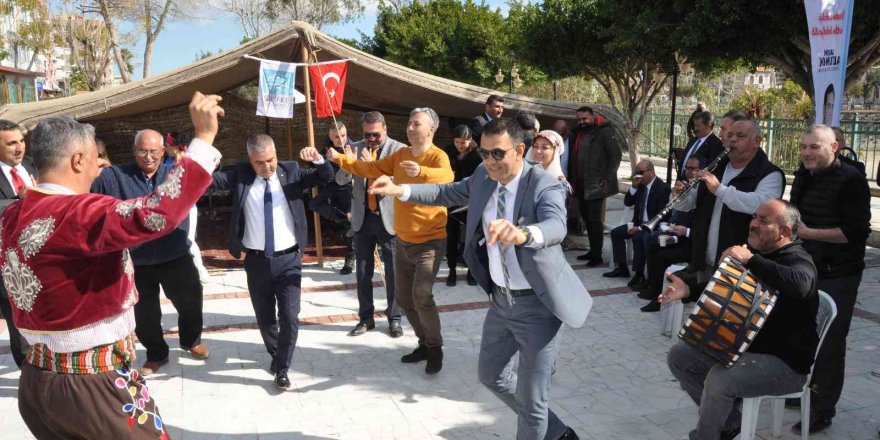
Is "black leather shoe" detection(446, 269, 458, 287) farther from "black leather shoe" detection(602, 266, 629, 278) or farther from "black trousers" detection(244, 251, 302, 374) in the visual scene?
A: "black trousers" detection(244, 251, 302, 374)

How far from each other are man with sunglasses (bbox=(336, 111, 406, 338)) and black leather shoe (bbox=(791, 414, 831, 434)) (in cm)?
319

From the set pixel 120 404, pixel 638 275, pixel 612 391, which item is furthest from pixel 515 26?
pixel 120 404

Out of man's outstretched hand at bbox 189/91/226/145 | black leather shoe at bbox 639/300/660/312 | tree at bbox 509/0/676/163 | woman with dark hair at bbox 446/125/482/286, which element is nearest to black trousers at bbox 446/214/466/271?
woman with dark hair at bbox 446/125/482/286

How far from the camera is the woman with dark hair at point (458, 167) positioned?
754cm

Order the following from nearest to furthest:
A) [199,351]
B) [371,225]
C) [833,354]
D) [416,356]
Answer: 1. [833,354]
2. [416,356]
3. [199,351]
4. [371,225]

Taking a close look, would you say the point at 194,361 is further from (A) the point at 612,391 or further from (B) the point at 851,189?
(B) the point at 851,189

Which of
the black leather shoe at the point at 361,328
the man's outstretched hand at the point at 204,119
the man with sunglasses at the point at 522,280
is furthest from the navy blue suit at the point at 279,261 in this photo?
the man's outstretched hand at the point at 204,119

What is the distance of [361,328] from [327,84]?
335cm

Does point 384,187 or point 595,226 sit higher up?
point 384,187

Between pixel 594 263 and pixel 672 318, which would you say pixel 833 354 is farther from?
pixel 594 263

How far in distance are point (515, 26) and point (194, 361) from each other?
16.2 metres

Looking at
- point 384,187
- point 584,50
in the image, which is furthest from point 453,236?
point 584,50

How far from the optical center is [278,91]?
309 inches

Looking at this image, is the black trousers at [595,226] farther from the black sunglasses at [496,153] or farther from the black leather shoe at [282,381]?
the black sunglasses at [496,153]
